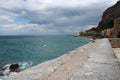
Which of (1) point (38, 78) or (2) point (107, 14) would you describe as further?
(2) point (107, 14)

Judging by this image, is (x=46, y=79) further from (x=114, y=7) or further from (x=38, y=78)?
(x=114, y=7)

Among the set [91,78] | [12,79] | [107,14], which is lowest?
[12,79]

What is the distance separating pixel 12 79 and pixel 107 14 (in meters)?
121

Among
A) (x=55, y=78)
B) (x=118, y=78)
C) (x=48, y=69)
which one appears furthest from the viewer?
(x=48, y=69)

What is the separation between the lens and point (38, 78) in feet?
11.2

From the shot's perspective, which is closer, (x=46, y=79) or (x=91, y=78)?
(x=91, y=78)

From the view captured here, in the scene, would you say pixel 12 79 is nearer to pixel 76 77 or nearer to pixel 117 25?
pixel 76 77

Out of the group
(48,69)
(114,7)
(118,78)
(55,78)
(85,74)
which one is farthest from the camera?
(114,7)

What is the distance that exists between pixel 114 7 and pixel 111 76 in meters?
116

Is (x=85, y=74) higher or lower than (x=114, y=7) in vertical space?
lower

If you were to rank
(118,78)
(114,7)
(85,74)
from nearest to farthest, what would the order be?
(118,78) → (85,74) → (114,7)

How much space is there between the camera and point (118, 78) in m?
2.66

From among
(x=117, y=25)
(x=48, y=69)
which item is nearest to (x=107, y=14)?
(x=117, y=25)

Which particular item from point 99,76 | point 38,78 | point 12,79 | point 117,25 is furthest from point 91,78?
point 117,25
